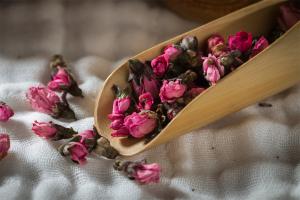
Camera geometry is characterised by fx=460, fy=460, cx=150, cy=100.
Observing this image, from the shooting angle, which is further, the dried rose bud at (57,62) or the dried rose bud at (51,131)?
the dried rose bud at (57,62)

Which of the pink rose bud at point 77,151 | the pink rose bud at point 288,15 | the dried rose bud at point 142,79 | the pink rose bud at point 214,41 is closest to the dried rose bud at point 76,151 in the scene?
the pink rose bud at point 77,151

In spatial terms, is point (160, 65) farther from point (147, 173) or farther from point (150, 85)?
point (147, 173)

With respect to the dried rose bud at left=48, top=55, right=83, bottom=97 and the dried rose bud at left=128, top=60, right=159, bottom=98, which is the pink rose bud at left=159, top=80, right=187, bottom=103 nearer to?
the dried rose bud at left=128, top=60, right=159, bottom=98

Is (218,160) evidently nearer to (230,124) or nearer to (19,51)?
(230,124)

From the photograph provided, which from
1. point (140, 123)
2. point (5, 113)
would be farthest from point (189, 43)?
point (5, 113)

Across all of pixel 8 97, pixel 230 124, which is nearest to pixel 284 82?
pixel 230 124

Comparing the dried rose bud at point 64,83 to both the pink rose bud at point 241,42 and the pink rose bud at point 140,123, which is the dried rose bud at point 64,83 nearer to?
the pink rose bud at point 140,123

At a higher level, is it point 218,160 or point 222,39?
point 222,39
